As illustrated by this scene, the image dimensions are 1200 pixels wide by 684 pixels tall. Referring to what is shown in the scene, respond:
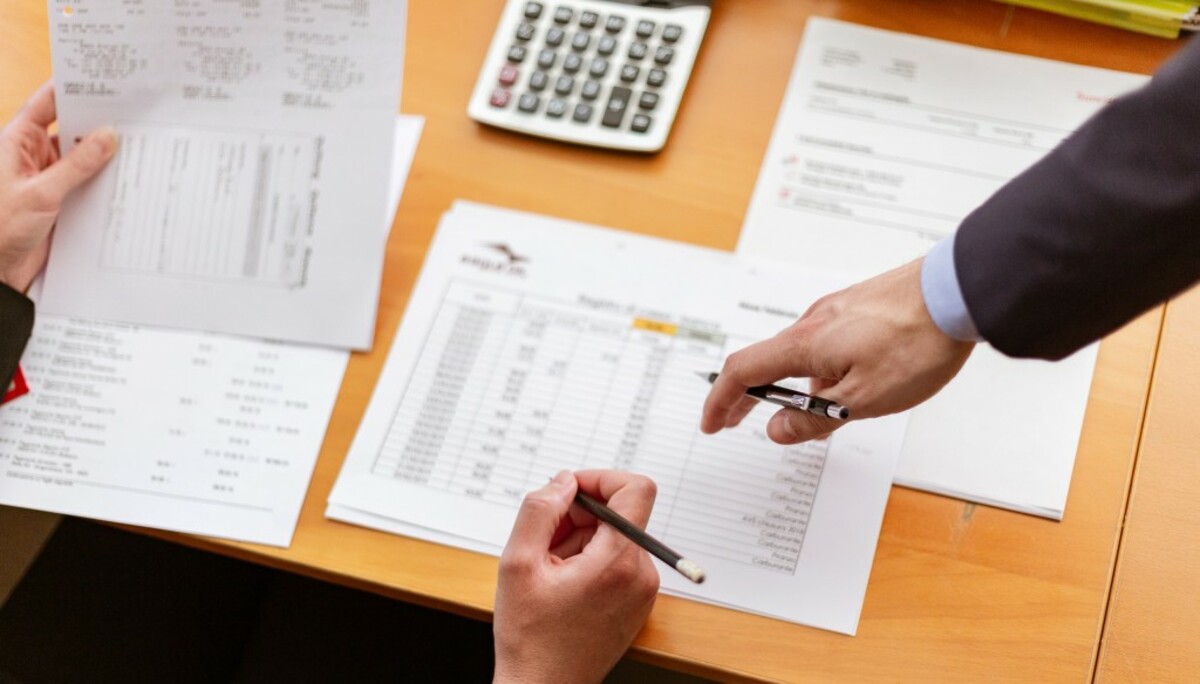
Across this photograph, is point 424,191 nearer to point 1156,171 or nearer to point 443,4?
point 443,4

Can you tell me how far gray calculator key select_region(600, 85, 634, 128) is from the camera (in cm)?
92

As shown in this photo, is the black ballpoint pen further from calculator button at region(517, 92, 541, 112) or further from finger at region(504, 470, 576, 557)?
calculator button at region(517, 92, 541, 112)

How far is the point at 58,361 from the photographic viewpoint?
0.89 meters

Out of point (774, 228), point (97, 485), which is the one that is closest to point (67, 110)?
point (97, 485)

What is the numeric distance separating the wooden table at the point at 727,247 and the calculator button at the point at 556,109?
30 millimetres

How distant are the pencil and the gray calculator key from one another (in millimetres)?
332

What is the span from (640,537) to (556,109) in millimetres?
393

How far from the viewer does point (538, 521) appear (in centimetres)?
73

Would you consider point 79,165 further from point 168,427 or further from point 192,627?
point 192,627

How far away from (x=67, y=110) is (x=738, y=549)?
642 millimetres

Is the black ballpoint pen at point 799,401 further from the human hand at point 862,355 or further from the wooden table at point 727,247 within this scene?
the wooden table at point 727,247

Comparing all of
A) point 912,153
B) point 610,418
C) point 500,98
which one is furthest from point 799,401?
point 500,98

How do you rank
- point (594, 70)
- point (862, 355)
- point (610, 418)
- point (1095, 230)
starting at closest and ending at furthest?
point (1095, 230)
point (862, 355)
point (610, 418)
point (594, 70)

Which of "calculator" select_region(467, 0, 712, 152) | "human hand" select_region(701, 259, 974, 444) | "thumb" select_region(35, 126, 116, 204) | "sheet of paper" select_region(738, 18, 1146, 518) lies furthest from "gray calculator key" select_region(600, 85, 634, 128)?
"thumb" select_region(35, 126, 116, 204)
